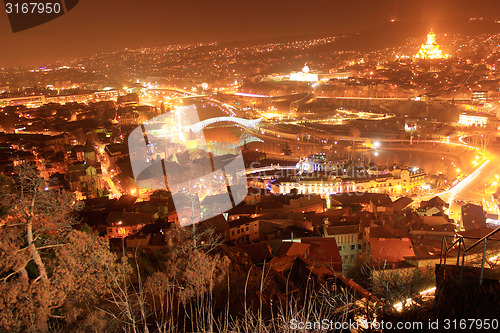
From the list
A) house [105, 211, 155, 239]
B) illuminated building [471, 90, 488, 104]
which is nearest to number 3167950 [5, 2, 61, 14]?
house [105, 211, 155, 239]

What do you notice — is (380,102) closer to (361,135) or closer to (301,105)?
(301,105)

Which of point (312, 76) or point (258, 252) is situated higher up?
point (312, 76)

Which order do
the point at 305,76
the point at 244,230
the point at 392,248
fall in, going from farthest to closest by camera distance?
the point at 305,76 < the point at 244,230 < the point at 392,248

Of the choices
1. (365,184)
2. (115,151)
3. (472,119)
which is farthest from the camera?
(472,119)

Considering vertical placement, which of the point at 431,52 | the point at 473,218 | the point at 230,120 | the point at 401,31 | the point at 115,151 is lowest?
the point at 473,218

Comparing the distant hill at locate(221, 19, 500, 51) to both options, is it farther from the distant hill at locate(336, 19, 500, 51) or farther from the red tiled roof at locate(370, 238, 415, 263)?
the red tiled roof at locate(370, 238, 415, 263)

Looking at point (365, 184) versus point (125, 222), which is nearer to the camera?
point (125, 222)

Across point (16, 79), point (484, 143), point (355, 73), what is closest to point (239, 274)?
point (484, 143)

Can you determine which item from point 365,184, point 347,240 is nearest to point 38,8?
point 347,240

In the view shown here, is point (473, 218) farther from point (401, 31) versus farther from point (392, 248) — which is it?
point (401, 31)
